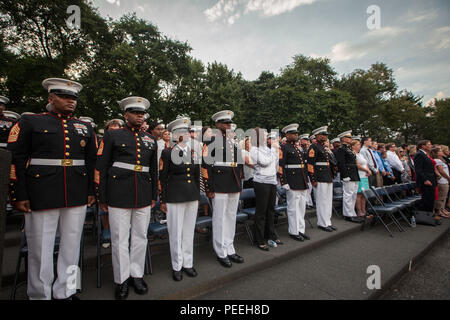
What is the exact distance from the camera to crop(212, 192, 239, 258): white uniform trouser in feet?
12.1

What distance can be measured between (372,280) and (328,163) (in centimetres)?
296

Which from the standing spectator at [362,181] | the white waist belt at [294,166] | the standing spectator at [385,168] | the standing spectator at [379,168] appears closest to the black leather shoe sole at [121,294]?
the white waist belt at [294,166]

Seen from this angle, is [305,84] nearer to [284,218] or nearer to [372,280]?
[284,218]

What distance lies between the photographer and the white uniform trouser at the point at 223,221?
3.70 metres

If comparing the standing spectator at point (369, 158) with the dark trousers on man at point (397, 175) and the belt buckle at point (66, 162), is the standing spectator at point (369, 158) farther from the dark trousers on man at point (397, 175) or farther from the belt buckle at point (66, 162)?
the belt buckle at point (66, 162)

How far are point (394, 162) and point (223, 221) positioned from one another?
812 cm

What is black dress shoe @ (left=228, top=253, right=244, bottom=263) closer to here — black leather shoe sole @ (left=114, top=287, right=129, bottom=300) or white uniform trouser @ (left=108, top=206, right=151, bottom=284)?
white uniform trouser @ (left=108, top=206, right=151, bottom=284)

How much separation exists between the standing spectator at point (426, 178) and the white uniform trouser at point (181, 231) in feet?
22.3

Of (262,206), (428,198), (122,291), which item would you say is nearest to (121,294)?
(122,291)

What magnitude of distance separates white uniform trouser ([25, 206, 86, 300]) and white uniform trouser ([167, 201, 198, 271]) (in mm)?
1112

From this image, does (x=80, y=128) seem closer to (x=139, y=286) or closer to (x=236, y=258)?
(x=139, y=286)

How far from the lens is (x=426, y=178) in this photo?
21.2 feet

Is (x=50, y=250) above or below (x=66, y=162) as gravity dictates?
below

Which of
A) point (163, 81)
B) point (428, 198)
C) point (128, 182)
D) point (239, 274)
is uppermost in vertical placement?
point (163, 81)
